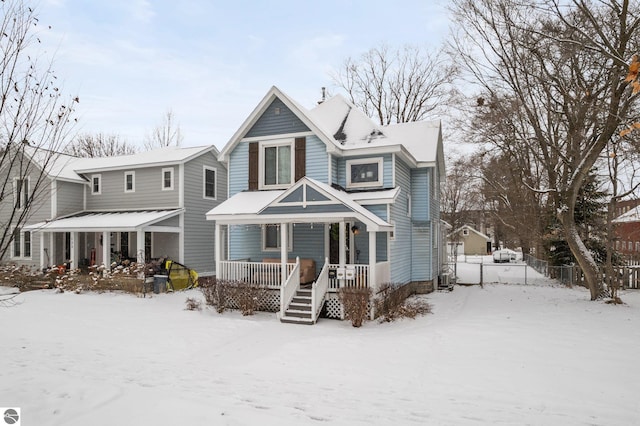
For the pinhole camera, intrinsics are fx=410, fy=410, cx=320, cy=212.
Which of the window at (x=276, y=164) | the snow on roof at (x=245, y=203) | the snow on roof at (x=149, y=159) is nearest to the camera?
the snow on roof at (x=245, y=203)

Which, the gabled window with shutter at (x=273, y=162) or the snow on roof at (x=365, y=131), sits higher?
the snow on roof at (x=365, y=131)

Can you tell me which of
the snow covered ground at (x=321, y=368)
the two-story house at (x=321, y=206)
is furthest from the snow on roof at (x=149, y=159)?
the snow covered ground at (x=321, y=368)

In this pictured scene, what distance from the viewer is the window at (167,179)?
2027 cm

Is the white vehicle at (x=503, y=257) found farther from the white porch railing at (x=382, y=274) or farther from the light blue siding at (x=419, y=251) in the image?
the white porch railing at (x=382, y=274)

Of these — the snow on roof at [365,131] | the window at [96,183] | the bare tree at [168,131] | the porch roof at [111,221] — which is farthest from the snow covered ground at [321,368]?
the bare tree at [168,131]

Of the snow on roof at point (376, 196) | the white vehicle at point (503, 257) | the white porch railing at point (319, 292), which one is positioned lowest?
the white vehicle at point (503, 257)

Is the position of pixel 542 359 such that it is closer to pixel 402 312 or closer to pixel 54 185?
pixel 402 312

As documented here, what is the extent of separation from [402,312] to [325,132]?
6.75m

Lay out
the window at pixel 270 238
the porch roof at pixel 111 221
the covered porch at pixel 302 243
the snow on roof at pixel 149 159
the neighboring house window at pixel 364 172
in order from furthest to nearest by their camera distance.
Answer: the snow on roof at pixel 149 159
the porch roof at pixel 111 221
the window at pixel 270 238
the neighboring house window at pixel 364 172
the covered porch at pixel 302 243

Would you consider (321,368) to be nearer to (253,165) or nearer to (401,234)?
(401,234)

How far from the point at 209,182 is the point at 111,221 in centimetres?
514

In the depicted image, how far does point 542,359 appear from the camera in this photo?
7957 mm

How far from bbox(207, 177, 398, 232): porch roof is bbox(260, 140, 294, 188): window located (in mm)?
2158

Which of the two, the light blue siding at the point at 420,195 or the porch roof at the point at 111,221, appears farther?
the porch roof at the point at 111,221
